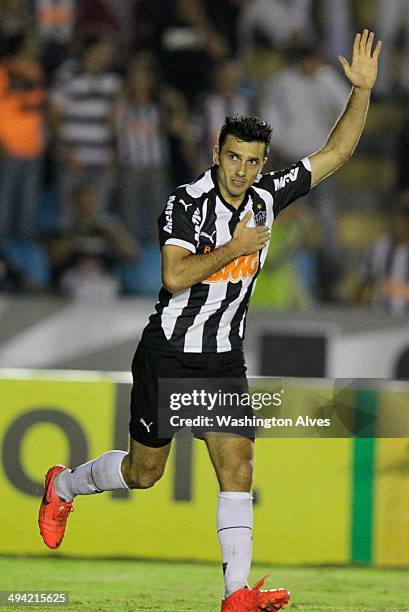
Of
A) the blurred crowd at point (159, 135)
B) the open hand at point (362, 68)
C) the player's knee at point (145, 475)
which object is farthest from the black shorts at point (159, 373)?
the blurred crowd at point (159, 135)

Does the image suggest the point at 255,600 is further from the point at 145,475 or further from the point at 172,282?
the point at 172,282

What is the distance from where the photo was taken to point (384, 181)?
878 cm

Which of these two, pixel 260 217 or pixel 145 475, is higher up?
pixel 260 217

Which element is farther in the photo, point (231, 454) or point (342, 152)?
point (342, 152)

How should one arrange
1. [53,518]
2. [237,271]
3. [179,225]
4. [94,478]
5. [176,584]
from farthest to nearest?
[176,584] < [53,518] < [94,478] < [237,271] < [179,225]

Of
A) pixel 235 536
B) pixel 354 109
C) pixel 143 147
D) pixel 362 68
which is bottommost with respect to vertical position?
pixel 235 536

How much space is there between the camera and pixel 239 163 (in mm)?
4527

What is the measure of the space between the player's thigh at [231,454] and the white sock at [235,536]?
92 millimetres

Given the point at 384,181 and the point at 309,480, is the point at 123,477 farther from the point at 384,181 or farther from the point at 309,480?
the point at 384,181

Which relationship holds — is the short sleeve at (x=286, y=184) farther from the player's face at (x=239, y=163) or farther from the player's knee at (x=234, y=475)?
the player's knee at (x=234, y=475)

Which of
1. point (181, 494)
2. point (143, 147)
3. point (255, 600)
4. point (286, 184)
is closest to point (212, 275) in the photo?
point (286, 184)

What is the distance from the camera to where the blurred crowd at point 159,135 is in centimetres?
785

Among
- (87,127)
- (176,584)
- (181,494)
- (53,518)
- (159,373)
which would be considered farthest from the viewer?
(87,127)

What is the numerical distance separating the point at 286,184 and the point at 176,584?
206 centimetres
